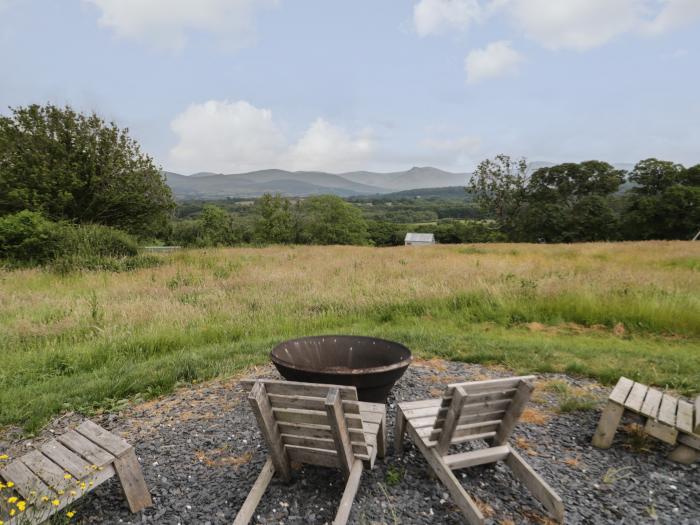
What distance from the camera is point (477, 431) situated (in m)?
3.04

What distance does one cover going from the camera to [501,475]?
319cm

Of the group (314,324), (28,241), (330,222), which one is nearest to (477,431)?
(314,324)

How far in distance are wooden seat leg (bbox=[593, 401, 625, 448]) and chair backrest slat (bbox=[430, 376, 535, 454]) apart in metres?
1.16

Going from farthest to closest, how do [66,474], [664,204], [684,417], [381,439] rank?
1. [664,204]
2. [684,417]
3. [381,439]
4. [66,474]

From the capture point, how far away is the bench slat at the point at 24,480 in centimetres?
243

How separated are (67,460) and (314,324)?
5206 mm

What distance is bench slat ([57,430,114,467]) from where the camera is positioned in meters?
2.64

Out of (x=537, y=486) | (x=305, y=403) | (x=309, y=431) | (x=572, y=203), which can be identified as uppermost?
(x=572, y=203)

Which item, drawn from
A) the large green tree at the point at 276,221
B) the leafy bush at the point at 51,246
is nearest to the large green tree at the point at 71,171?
the leafy bush at the point at 51,246

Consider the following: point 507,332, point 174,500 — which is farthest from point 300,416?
point 507,332

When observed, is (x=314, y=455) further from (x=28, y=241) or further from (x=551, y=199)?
(x=551, y=199)

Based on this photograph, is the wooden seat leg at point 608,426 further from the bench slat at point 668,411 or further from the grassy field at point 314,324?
the grassy field at point 314,324

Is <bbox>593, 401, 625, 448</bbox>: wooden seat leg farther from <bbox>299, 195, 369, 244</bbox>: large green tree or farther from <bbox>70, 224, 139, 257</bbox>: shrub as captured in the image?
<bbox>299, 195, 369, 244</bbox>: large green tree

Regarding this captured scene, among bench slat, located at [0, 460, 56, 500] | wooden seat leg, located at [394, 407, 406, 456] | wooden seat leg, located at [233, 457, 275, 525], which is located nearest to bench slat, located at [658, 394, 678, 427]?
wooden seat leg, located at [394, 407, 406, 456]
